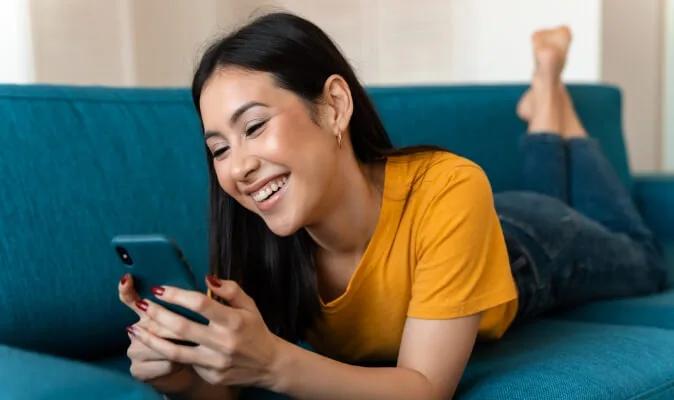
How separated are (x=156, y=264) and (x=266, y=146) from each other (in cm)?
20

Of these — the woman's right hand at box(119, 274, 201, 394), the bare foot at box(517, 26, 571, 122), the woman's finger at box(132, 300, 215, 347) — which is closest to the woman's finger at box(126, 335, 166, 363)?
the woman's right hand at box(119, 274, 201, 394)

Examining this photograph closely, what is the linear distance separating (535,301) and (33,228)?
842 millimetres

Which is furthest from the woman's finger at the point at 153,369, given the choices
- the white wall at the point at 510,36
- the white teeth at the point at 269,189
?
the white wall at the point at 510,36

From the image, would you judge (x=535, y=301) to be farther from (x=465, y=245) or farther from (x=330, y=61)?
(x=330, y=61)

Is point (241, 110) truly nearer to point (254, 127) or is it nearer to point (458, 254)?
point (254, 127)

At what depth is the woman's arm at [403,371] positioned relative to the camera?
3.13 feet

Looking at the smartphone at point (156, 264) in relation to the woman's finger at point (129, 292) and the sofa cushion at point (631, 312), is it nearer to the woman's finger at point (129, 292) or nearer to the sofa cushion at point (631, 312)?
the woman's finger at point (129, 292)

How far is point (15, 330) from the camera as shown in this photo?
122 centimetres

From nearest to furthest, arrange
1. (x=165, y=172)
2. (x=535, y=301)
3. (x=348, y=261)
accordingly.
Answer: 1. (x=348, y=261)
2. (x=165, y=172)
3. (x=535, y=301)

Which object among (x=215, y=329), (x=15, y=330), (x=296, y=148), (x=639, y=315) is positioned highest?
(x=296, y=148)

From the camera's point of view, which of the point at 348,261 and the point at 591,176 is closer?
the point at 348,261

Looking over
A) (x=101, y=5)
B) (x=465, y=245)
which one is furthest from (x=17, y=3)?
(x=465, y=245)

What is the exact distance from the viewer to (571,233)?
1689 mm

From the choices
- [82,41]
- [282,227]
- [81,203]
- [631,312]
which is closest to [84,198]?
[81,203]
